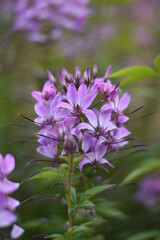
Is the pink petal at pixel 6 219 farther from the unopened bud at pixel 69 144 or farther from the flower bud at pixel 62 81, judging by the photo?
the flower bud at pixel 62 81

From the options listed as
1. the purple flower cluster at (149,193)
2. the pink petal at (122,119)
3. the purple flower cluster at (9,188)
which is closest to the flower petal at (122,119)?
the pink petal at (122,119)

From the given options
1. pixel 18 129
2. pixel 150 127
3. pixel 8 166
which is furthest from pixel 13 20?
pixel 8 166

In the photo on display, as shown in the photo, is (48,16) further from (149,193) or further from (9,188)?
(9,188)

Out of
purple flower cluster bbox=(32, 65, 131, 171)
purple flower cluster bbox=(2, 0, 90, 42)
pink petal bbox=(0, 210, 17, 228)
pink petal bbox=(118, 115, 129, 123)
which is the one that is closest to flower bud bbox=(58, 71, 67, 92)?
purple flower cluster bbox=(32, 65, 131, 171)

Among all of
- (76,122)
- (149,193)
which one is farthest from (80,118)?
(149,193)

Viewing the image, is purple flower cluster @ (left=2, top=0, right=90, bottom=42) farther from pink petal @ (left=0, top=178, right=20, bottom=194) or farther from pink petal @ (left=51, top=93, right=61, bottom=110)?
pink petal @ (left=0, top=178, right=20, bottom=194)
